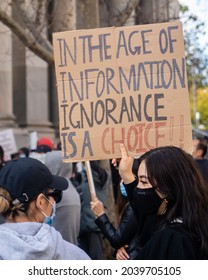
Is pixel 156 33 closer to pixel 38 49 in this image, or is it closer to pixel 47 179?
pixel 47 179

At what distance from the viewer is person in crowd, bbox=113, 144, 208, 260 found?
9.11ft

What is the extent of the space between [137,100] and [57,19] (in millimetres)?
5216

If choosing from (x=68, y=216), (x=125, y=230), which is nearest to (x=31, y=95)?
(x=68, y=216)

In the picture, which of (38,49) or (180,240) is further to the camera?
(38,49)

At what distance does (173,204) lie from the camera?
3.01m

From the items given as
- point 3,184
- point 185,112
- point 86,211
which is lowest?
point 86,211

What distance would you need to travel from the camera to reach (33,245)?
2.90 m

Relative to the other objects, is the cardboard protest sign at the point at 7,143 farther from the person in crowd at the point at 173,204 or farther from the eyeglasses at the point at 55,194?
the person in crowd at the point at 173,204

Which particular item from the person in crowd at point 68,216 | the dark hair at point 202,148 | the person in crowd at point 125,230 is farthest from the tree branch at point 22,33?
the person in crowd at point 125,230

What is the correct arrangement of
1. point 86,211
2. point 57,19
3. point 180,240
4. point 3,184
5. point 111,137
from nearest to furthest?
point 180,240 → point 3,184 → point 111,137 → point 86,211 → point 57,19

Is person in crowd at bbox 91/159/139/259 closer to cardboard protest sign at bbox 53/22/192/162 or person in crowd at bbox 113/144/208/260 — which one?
cardboard protest sign at bbox 53/22/192/162

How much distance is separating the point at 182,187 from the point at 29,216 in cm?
79

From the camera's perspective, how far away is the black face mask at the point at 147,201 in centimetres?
318

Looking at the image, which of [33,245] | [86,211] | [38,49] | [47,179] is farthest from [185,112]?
[38,49]
